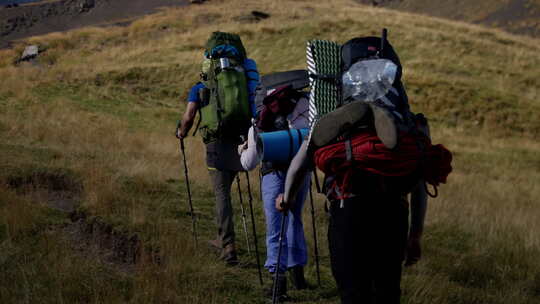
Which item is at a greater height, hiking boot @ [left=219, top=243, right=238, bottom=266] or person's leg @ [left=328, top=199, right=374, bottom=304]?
person's leg @ [left=328, top=199, right=374, bottom=304]

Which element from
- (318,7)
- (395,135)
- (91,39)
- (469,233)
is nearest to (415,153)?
(395,135)

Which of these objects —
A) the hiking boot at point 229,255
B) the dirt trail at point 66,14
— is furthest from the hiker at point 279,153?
the dirt trail at point 66,14

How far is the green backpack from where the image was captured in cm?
524

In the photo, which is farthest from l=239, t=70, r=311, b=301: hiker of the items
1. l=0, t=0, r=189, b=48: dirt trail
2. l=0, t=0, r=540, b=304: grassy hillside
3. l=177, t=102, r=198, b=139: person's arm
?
l=0, t=0, r=189, b=48: dirt trail

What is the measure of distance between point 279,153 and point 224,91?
1.77 meters

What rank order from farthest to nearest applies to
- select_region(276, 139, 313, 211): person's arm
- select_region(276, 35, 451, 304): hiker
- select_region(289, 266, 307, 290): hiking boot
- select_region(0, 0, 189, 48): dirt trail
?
select_region(0, 0, 189, 48): dirt trail < select_region(289, 266, 307, 290): hiking boot < select_region(276, 139, 313, 211): person's arm < select_region(276, 35, 451, 304): hiker

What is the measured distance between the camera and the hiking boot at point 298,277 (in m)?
4.97

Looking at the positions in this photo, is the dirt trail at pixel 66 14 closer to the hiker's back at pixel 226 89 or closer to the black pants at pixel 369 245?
the hiker's back at pixel 226 89

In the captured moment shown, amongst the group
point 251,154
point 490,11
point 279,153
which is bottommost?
point 490,11

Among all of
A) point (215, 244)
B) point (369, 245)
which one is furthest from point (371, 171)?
point (215, 244)

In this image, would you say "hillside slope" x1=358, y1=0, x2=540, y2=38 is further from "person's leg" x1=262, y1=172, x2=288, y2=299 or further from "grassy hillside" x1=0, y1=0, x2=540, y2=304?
"person's leg" x1=262, y1=172, x2=288, y2=299

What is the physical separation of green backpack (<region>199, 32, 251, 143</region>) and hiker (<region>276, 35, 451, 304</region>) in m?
2.34

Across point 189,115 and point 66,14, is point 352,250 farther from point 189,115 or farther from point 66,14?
point 66,14

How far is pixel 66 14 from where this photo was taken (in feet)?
200
